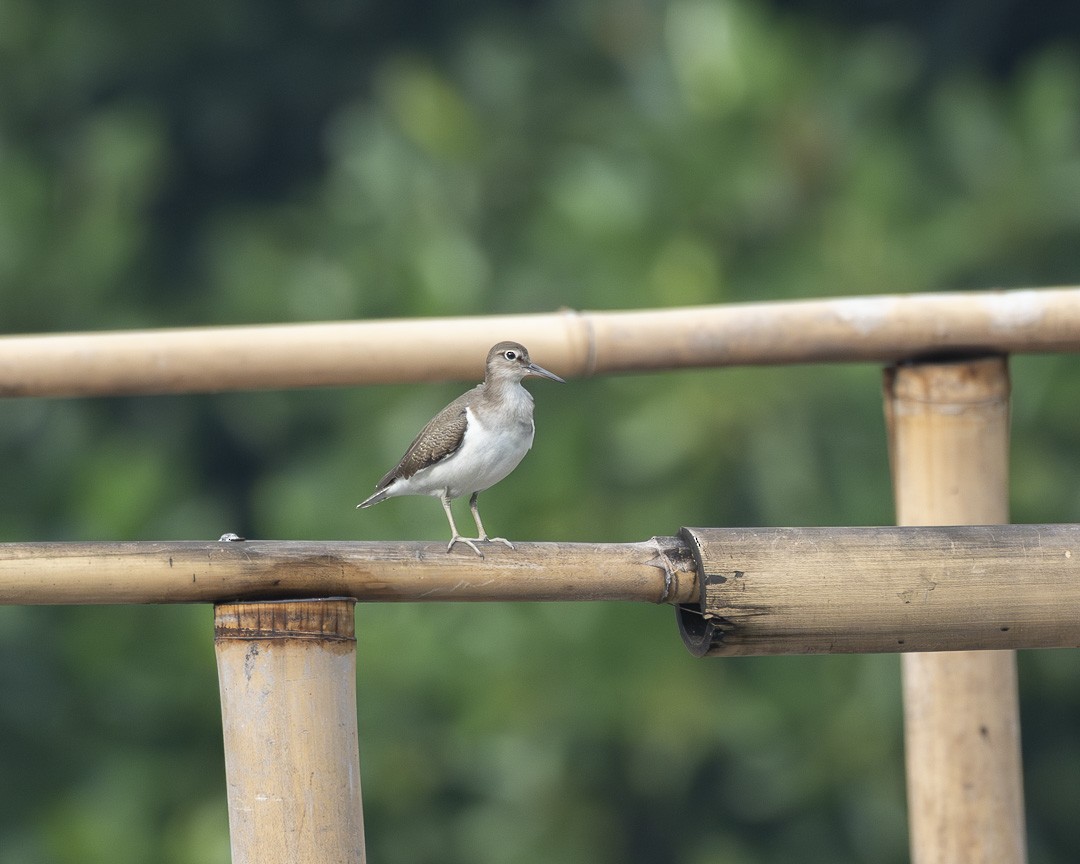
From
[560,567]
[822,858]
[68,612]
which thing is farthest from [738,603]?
[68,612]

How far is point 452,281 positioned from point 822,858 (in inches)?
173

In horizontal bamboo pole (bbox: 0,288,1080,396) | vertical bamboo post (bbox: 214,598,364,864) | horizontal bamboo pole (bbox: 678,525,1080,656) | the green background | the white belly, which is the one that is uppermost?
the green background

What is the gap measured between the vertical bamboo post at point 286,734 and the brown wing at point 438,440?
55.3 inches

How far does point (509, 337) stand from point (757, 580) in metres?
0.94

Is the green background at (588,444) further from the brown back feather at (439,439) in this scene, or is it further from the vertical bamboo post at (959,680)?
the vertical bamboo post at (959,680)

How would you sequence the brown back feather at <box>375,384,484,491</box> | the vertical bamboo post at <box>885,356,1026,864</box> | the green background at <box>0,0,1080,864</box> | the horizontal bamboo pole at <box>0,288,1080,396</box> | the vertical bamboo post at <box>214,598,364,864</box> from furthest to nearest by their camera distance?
the green background at <box>0,0,1080,864</box> < the brown back feather at <box>375,384,484,491</box> < the horizontal bamboo pole at <box>0,288,1080,396</box> < the vertical bamboo post at <box>885,356,1026,864</box> < the vertical bamboo post at <box>214,598,364,864</box>

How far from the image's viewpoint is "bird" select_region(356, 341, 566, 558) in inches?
148

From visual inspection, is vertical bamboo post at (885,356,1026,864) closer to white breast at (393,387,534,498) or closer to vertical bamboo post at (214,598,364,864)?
white breast at (393,387,534,498)

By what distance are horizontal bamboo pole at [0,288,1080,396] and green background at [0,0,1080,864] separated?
6.08 meters

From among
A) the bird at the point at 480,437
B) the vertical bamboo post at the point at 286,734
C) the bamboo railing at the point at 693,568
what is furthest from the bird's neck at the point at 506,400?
the vertical bamboo post at the point at 286,734

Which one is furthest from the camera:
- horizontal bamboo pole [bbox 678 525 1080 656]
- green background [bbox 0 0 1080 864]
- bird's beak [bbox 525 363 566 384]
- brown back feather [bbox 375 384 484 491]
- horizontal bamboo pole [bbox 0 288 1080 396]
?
green background [bbox 0 0 1080 864]

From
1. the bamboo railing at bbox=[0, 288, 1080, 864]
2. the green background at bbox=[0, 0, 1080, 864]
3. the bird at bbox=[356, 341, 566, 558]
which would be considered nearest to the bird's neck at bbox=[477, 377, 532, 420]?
the bird at bbox=[356, 341, 566, 558]

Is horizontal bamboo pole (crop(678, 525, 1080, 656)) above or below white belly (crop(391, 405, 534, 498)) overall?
below

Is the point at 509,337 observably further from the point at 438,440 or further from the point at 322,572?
the point at 322,572
